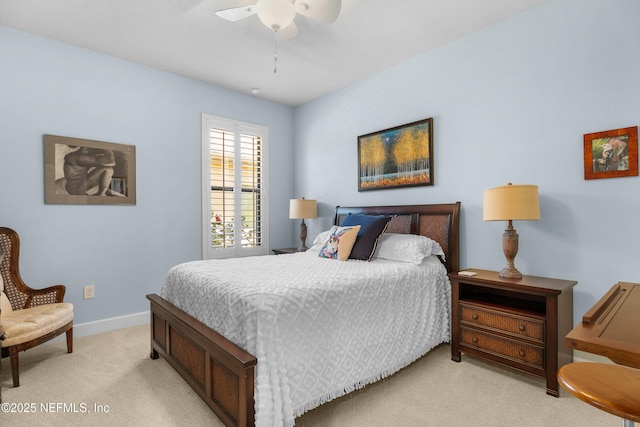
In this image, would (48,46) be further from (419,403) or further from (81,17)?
(419,403)

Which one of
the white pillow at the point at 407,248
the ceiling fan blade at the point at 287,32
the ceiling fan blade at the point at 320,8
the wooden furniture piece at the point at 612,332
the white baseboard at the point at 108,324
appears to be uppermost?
the ceiling fan blade at the point at 287,32

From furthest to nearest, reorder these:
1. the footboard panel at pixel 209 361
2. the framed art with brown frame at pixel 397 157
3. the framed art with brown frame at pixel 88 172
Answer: the framed art with brown frame at pixel 397 157, the framed art with brown frame at pixel 88 172, the footboard panel at pixel 209 361

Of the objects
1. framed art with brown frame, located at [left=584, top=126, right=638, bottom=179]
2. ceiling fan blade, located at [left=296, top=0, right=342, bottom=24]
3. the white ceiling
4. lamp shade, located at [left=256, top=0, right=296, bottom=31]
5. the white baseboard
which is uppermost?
the white ceiling

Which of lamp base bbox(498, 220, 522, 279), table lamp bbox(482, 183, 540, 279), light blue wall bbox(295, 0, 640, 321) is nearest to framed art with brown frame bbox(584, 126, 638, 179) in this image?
light blue wall bbox(295, 0, 640, 321)

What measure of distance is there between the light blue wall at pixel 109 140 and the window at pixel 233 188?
0.39 ft

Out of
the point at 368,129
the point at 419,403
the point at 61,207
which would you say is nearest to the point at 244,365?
the point at 419,403

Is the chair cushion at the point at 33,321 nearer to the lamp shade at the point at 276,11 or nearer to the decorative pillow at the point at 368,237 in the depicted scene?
the decorative pillow at the point at 368,237

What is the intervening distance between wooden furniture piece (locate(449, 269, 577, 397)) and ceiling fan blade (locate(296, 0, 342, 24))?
6.99 feet

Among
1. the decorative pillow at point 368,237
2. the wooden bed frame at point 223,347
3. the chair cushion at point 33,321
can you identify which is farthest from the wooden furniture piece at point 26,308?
the decorative pillow at point 368,237

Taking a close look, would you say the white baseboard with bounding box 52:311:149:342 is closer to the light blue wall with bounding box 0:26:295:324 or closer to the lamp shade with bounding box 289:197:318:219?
the light blue wall with bounding box 0:26:295:324

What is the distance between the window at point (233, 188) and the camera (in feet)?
13.2

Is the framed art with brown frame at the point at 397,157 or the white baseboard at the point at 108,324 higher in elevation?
the framed art with brown frame at the point at 397,157

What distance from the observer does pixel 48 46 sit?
2.98 m

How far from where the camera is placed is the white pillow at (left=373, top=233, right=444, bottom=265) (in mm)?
2729
